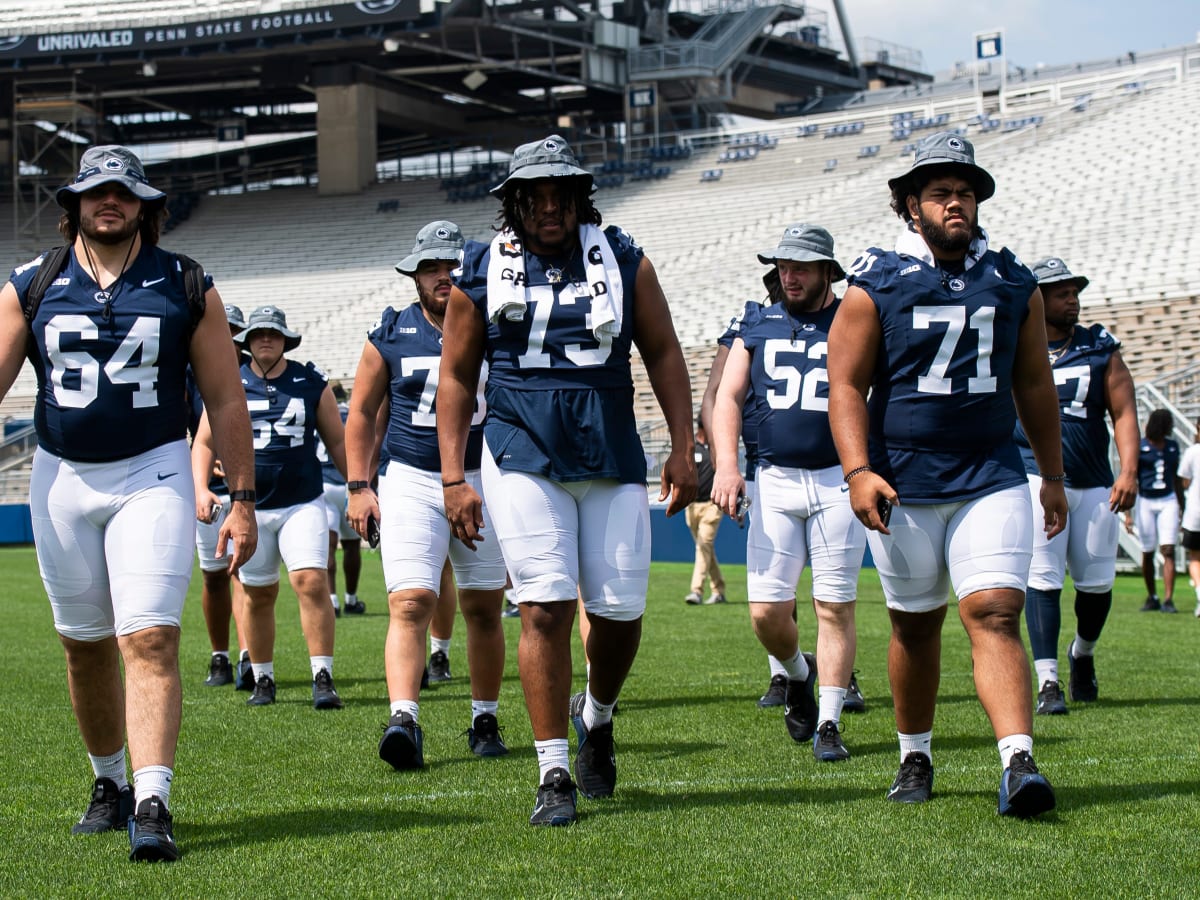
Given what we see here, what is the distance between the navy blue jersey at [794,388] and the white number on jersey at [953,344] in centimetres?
150

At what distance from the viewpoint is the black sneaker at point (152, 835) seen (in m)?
4.30

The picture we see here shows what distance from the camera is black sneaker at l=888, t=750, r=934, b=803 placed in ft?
16.5

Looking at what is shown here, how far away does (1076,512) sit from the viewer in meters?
7.48

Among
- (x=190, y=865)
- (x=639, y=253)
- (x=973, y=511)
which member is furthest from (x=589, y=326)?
(x=190, y=865)

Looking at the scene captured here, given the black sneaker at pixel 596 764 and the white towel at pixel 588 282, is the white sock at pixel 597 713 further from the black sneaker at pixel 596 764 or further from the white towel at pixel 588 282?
the white towel at pixel 588 282

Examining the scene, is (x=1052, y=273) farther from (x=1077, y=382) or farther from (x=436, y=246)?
(x=436, y=246)

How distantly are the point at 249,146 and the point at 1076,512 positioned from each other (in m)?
47.6

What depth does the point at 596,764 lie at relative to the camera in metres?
5.29

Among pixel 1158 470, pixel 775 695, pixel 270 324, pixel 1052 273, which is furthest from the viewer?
pixel 1158 470

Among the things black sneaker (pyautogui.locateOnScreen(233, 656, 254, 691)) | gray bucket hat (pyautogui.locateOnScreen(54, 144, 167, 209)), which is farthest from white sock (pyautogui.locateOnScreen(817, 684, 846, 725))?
black sneaker (pyautogui.locateOnScreen(233, 656, 254, 691))

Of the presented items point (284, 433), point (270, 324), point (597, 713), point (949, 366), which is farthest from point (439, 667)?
point (949, 366)

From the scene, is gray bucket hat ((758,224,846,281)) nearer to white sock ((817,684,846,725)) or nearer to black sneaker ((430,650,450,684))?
Result: white sock ((817,684,846,725))

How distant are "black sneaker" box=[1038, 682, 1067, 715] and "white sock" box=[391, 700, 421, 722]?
307cm

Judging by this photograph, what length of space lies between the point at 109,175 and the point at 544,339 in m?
1.43
